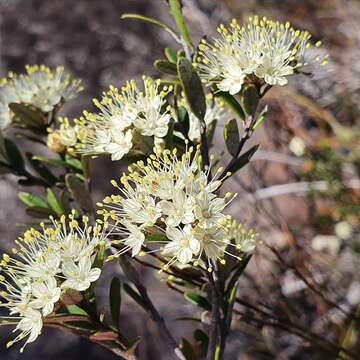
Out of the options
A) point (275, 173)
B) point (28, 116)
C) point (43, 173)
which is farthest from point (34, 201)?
point (275, 173)

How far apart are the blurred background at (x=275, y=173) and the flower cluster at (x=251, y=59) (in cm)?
37

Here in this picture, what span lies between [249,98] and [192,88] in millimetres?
108

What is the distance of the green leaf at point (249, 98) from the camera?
1.12m

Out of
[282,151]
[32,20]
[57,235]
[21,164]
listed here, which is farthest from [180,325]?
[32,20]

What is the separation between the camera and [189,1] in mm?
1527

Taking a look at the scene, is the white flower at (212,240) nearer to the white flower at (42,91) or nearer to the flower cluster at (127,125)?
the flower cluster at (127,125)

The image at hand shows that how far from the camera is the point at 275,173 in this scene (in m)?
3.30

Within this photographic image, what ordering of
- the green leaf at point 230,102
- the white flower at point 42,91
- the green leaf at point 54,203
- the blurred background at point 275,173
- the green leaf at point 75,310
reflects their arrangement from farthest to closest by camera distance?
the blurred background at point 275,173
the white flower at point 42,91
the green leaf at point 54,203
the green leaf at point 230,102
the green leaf at point 75,310

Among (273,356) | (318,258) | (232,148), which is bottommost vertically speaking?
(273,356)

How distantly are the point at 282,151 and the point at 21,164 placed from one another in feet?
6.41

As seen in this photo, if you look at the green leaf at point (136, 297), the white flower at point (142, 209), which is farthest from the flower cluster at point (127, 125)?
the green leaf at point (136, 297)

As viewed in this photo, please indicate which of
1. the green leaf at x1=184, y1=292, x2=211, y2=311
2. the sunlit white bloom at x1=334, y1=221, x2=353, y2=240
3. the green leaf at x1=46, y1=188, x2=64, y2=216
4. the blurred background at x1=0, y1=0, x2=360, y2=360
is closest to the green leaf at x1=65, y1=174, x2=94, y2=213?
the green leaf at x1=46, y1=188, x2=64, y2=216

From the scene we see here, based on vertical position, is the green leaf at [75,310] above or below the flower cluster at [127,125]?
below

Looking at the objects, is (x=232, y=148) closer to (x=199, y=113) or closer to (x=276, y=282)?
(x=199, y=113)
